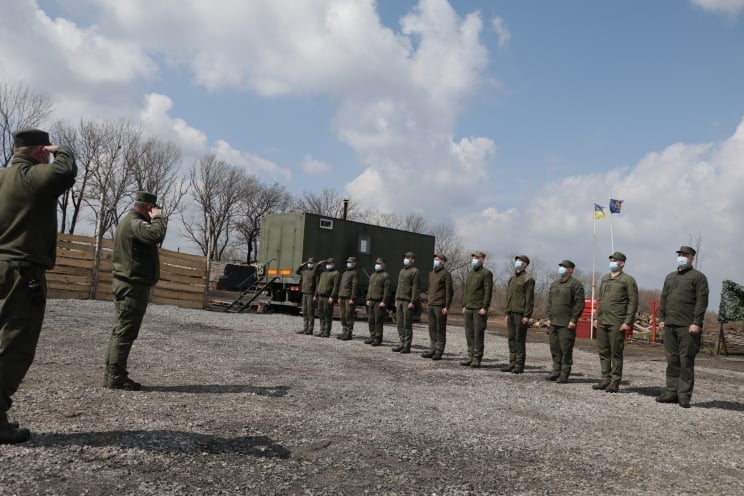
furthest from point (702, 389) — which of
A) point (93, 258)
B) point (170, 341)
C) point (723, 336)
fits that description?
point (93, 258)

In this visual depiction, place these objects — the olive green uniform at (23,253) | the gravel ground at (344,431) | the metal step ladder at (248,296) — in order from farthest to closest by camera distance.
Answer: the metal step ladder at (248,296) < the olive green uniform at (23,253) < the gravel ground at (344,431)

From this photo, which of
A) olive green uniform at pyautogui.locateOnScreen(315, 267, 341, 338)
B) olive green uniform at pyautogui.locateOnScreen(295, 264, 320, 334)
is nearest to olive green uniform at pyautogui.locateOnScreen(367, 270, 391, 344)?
olive green uniform at pyautogui.locateOnScreen(315, 267, 341, 338)

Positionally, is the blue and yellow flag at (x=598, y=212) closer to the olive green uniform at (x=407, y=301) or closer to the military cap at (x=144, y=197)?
the olive green uniform at (x=407, y=301)

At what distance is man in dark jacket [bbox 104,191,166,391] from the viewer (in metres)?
5.61

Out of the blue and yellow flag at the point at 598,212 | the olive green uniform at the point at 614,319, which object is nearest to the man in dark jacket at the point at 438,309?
the olive green uniform at the point at 614,319

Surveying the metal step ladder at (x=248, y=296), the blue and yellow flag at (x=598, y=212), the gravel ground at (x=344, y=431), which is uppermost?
the blue and yellow flag at (x=598, y=212)

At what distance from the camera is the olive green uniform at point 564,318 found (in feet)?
28.2

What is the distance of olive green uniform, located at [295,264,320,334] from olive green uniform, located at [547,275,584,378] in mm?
6402

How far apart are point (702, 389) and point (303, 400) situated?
6.68 meters

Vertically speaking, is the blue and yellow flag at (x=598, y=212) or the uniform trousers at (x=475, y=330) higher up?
the blue and yellow flag at (x=598, y=212)

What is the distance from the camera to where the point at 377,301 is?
12602 millimetres

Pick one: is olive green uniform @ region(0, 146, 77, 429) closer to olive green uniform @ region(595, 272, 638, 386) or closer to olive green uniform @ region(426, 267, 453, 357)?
olive green uniform @ region(595, 272, 638, 386)

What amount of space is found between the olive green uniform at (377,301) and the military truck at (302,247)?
6.72m

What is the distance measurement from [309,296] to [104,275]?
7.03 metres
